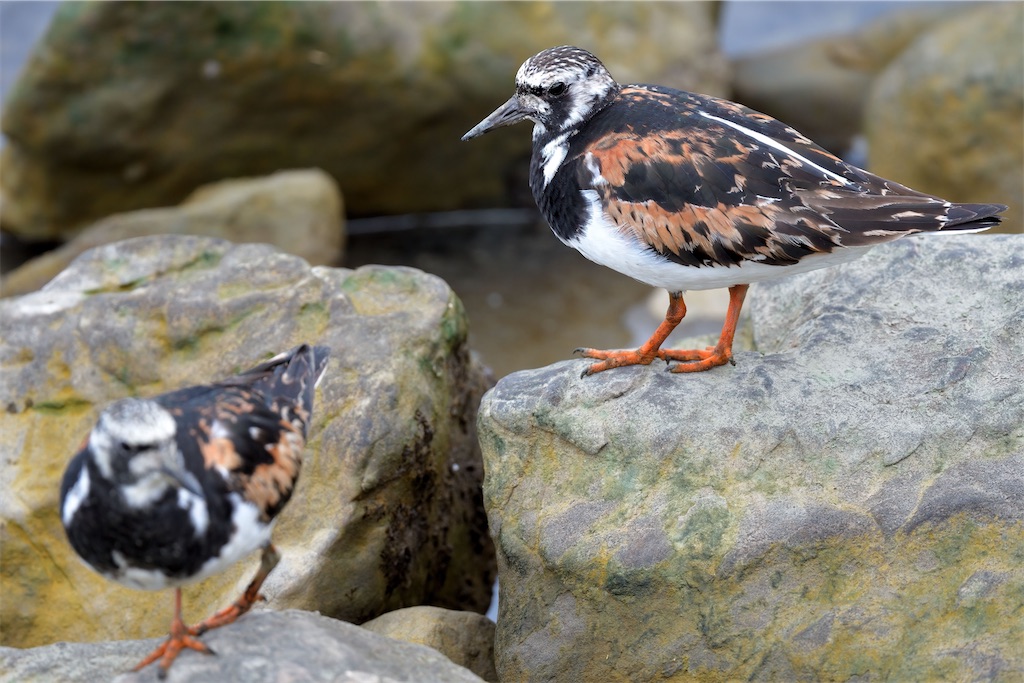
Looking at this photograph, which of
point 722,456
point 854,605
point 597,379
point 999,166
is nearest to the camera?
point 854,605

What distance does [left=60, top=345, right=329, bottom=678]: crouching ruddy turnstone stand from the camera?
13.8ft

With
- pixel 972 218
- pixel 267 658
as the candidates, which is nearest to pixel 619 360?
pixel 972 218

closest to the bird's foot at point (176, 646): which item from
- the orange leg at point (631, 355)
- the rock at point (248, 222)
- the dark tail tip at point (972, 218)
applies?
the orange leg at point (631, 355)

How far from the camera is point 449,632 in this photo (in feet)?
19.0

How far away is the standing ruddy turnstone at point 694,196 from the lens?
5.24 metres

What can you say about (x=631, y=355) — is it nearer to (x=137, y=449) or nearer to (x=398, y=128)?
(x=137, y=449)

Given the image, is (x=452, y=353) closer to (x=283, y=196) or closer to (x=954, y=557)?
(x=954, y=557)

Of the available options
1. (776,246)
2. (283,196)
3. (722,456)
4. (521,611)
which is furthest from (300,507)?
(283,196)

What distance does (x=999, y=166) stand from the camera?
419 inches

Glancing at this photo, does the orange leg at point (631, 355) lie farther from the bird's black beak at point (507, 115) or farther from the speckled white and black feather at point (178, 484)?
the speckled white and black feather at point (178, 484)

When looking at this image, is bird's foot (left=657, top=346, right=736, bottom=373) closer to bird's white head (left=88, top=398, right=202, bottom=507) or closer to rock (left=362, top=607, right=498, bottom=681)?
rock (left=362, top=607, right=498, bottom=681)

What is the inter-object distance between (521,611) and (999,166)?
287 inches

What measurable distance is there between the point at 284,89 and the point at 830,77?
636cm

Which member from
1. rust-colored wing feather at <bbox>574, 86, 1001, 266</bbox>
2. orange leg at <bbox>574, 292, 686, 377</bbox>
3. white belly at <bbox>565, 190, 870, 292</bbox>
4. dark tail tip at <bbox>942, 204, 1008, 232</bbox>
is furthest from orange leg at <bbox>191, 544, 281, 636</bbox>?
dark tail tip at <bbox>942, 204, 1008, 232</bbox>
